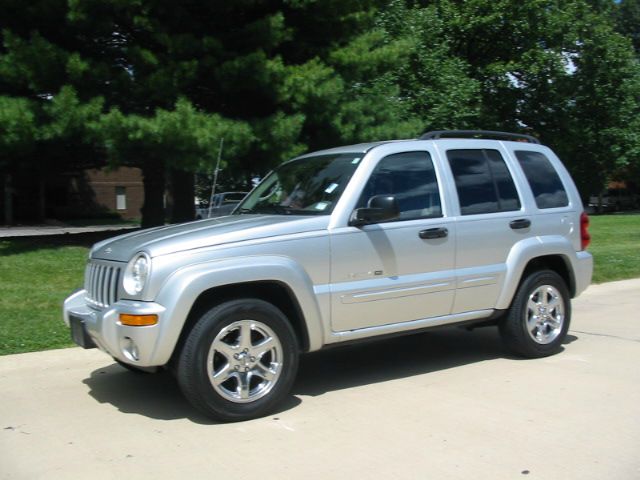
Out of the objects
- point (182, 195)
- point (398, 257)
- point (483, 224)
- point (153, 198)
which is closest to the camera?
point (398, 257)

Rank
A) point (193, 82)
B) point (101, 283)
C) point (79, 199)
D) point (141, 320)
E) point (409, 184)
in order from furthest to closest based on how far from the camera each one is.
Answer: point (79, 199), point (193, 82), point (409, 184), point (101, 283), point (141, 320)

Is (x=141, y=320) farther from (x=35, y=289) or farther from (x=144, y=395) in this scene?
(x=35, y=289)

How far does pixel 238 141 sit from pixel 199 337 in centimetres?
815

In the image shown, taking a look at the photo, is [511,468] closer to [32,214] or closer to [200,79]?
[200,79]

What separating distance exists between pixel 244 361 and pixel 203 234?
36.2 inches

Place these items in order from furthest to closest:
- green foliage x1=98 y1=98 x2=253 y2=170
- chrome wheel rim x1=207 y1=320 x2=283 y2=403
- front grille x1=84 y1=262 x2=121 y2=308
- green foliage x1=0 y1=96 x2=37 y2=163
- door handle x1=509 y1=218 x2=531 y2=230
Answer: green foliage x1=98 y1=98 x2=253 y2=170 < green foliage x1=0 y1=96 x2=37 y2=163 < door handle x1=509 y1=218 x2=531 y2=230 < front grille x1=84 y1=262 x2=121 y2=308 < chrome wheel rim x1=207 y1=320 x2=283 y2=403

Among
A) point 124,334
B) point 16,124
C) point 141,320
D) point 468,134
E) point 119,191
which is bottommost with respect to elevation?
point 124,334

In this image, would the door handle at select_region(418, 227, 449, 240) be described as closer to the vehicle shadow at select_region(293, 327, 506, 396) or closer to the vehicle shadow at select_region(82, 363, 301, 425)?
the vehicle shadow at select_region(293, 327, 506, 396)

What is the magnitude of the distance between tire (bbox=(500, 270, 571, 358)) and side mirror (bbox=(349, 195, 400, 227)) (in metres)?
1.73

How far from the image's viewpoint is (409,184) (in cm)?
598

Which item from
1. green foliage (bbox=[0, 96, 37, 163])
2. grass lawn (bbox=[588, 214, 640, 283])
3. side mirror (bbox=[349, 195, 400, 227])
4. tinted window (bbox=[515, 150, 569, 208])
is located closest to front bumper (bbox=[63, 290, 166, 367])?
side mirror (bbox=[349, 195, 400, 227])

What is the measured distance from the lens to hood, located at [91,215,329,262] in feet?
16.3

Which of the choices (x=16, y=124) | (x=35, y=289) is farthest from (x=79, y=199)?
(x=35, y=289)

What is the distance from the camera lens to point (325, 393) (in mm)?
5723
